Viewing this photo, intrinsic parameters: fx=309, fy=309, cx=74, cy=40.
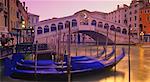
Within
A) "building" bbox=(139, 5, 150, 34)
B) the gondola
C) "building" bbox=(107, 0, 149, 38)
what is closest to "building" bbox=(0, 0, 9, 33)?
the gondola

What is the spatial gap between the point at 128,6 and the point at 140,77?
51465 mm

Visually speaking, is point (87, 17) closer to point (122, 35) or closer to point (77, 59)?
point (122, 35)

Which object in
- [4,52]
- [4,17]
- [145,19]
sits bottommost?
[4,52]

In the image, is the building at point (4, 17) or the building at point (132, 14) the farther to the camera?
the building at point (132, 14)

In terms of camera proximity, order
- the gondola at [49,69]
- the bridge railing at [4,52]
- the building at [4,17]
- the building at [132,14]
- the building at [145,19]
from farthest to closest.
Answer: the building at [132,14] → the building at [145,19] → the building at [4,17] → the bridge railing at [4,52] → the gondola at [49,69]

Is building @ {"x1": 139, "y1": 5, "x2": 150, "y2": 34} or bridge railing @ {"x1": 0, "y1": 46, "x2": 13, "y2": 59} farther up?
building @ {"x1": 139, "y1": 5, "x2": 150, "y2": 34}

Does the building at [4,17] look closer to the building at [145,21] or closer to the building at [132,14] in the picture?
the building at [145,21]

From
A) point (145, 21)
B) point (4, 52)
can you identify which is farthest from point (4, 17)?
Result: point (145, 21)

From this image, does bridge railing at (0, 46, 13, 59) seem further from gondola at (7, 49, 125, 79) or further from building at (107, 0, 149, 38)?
building at (107, 0, 149, 38)

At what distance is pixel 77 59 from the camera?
14.5 m

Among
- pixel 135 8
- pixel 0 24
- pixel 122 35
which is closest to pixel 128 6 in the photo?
pixel 135 8

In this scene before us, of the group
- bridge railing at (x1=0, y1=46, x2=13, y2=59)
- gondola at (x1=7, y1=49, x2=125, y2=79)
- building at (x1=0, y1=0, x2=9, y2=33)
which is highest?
building at (x1=0, y1=0, x2=9, y2=33)

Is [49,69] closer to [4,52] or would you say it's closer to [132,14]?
[4,52]

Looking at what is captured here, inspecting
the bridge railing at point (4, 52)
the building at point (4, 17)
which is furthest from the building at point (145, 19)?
the bridge railing at point (4, 52)
